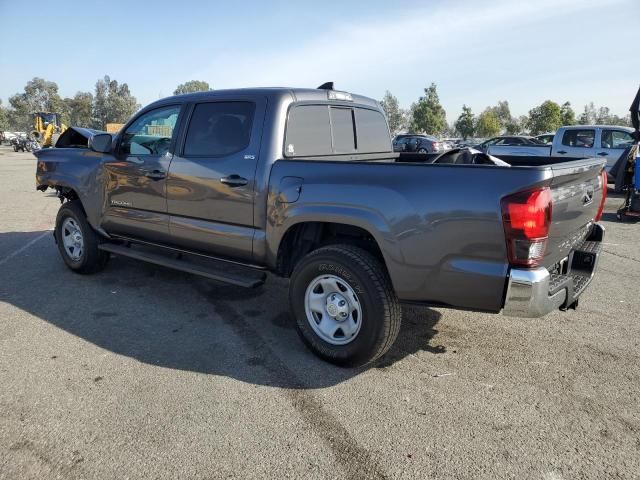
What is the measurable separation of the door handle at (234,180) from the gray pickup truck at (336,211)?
0.02 metres

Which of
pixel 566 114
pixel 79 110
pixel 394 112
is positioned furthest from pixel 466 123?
pixel 79 110

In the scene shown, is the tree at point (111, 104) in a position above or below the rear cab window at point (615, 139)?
above

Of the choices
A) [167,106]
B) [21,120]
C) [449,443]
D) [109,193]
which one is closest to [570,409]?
[449,443]

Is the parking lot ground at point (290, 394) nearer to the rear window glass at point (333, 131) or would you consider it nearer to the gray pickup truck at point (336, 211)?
the gray pickup truck at point (336, 211)

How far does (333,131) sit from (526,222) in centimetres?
225

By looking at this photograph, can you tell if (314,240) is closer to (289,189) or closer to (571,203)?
(289,189)

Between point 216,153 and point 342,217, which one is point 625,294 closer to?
point 342,217

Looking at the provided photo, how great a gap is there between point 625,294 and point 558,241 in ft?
8.94

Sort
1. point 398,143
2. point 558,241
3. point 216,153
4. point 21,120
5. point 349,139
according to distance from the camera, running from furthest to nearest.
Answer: point 21,120 < point 398,143 < point 349,139 < point 216,153 < point 558,241

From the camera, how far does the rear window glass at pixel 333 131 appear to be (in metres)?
3.95

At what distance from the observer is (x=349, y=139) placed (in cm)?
464

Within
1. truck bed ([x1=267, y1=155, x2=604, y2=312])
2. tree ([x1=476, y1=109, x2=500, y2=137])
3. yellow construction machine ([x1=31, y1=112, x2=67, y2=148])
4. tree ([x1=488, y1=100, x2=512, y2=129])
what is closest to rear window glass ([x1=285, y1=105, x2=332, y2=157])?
truck bed ([x1=267, y1=155, x2=604, y2=312])

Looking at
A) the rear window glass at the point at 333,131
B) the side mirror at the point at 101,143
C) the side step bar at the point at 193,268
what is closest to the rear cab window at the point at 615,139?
the rear window glass at the point at 333,131

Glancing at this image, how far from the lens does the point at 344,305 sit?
3432 millimetres
